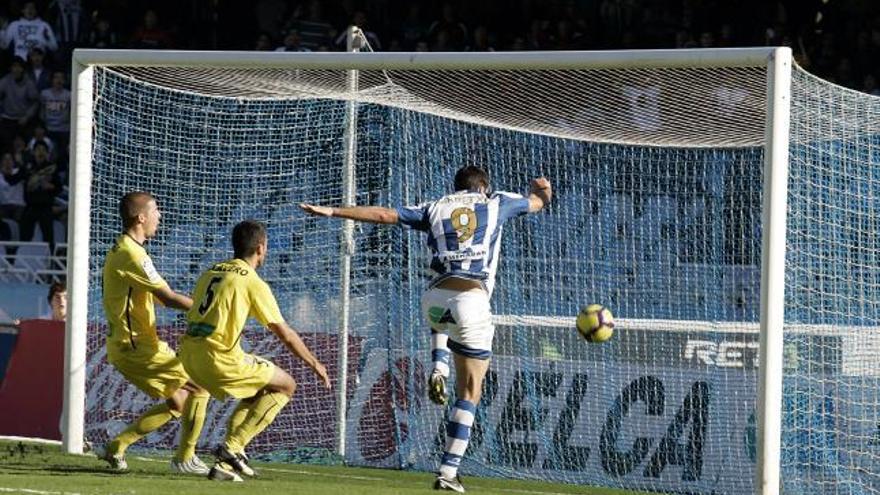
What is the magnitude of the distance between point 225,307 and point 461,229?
1.54 metres

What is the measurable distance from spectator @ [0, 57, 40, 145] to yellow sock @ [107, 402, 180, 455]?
11.8 m

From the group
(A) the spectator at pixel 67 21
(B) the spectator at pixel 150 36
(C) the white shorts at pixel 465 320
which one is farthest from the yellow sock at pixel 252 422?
(A) the spectator at pixel 67 21

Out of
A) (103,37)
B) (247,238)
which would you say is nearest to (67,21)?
(103,37)

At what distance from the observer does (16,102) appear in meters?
22.7

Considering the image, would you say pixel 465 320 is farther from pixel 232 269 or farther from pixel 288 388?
pixel 232 269

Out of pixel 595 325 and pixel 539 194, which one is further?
pixel 539 194

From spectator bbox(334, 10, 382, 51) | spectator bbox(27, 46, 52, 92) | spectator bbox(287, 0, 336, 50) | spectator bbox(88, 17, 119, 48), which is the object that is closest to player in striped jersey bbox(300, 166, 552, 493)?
spectator bbox(334, 10, 382, 51)

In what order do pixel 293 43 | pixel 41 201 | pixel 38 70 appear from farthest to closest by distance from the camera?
pixel 38 70, pixel 293 43, pixel 41 201

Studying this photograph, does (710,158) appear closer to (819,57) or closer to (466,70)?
(466,70)

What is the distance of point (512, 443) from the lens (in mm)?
12922

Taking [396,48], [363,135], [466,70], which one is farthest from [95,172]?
[396,48]

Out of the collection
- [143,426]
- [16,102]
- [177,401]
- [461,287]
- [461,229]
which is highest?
[16,102]

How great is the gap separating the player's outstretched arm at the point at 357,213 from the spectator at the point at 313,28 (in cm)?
1149

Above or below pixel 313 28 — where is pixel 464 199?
below
